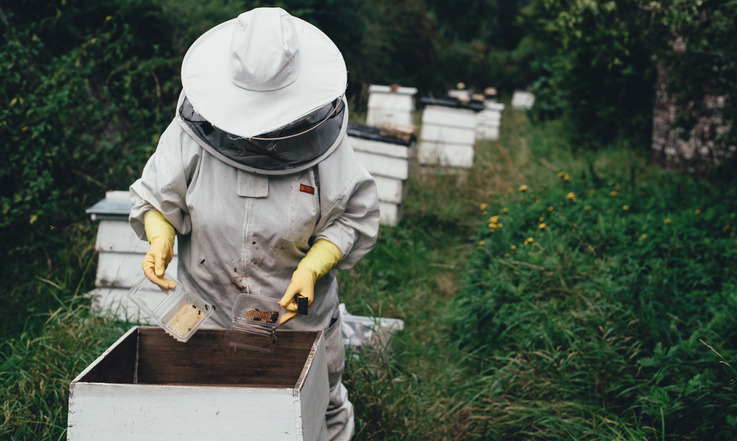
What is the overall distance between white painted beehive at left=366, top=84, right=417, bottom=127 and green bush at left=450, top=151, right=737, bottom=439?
2.56 meters

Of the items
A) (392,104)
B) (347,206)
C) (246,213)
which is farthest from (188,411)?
(392,104)

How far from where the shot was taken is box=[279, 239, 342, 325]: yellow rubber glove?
6.77ft

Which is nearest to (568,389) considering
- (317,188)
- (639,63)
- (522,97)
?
(317,188)

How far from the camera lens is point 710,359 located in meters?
2.74

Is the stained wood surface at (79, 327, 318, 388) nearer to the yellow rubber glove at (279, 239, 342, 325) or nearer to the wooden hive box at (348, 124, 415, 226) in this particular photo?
the yellow rubber glove at (279, 239, 342, 325)

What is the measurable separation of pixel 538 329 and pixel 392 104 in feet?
14.5

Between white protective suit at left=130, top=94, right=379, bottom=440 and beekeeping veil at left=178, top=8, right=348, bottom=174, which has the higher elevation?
beekeeping veil at left=178, top=8, right=348, bottom=174

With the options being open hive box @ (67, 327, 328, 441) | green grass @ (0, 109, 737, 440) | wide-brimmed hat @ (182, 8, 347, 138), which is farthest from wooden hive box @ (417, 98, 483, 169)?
open hive box @ (67, 327, 328, 441)

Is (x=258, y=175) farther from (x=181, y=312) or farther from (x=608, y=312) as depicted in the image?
→ (x=608, y=312)

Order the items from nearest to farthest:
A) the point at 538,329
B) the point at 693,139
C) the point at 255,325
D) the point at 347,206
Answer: the point at 255,325
the point at 347,206
the point at 538,329
the point at 693,139

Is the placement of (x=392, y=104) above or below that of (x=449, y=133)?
above

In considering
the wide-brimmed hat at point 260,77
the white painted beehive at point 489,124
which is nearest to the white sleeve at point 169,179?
the wide-brimmed hat at point 260,77

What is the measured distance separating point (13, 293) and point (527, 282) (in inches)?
124

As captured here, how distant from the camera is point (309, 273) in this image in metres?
2.10
